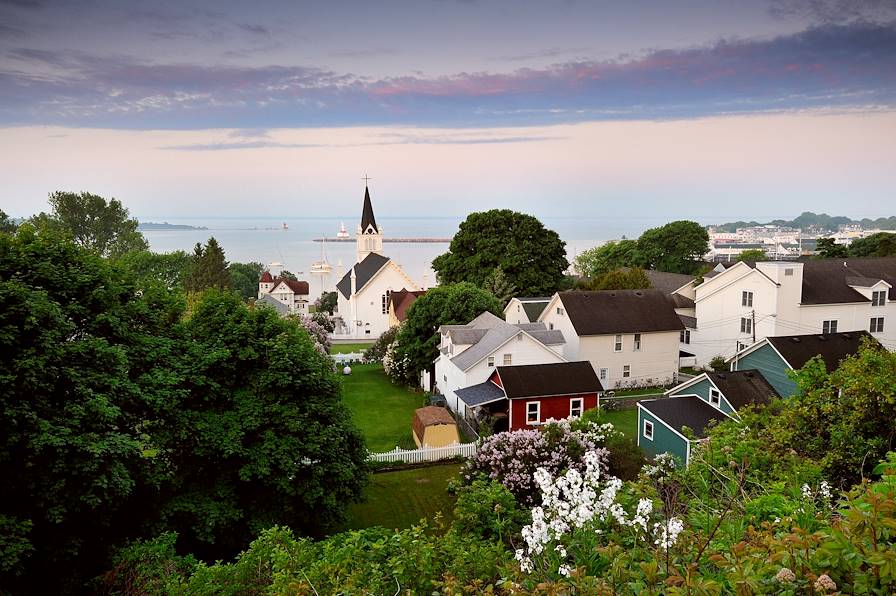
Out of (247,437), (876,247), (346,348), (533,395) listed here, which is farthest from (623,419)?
(876,247)

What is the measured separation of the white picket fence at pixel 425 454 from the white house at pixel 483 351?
4.44 metres

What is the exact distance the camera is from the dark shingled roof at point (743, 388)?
21531 millimetres

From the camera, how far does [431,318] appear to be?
35469mm

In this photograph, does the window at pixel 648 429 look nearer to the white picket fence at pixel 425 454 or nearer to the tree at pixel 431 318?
the white picket fence at pixel 425 454

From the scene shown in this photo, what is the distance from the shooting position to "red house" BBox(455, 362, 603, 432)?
2534 centimetres

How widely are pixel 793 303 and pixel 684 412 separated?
17.3 meters

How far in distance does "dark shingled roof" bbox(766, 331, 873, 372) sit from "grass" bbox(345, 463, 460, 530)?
46.2 feet

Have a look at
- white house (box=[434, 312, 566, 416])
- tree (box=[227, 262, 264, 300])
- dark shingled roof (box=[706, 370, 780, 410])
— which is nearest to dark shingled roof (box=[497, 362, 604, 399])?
white house (box=[434, 312, 566, 416])

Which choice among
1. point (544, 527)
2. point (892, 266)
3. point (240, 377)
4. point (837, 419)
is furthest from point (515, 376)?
point (892, 266)

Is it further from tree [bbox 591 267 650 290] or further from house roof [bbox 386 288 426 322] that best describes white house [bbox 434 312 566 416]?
house roof [bbox 386 288 426 322]

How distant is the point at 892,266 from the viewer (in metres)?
37.9

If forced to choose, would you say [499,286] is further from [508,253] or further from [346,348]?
[346,348]

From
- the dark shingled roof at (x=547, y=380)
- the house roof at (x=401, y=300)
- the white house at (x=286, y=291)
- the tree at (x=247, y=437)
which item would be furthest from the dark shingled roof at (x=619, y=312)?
the white house at (x=286, y=291)

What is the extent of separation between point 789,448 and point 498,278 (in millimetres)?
34708
